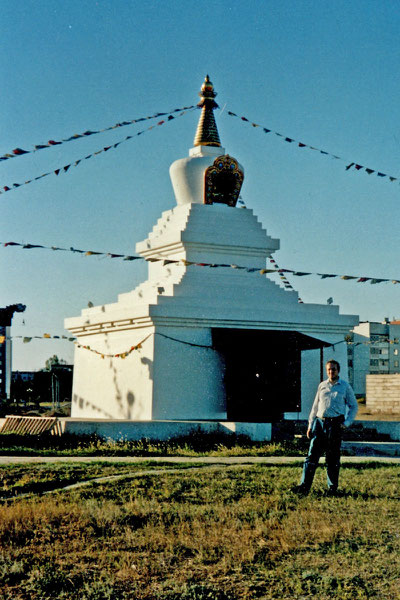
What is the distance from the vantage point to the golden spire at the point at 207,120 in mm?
21312

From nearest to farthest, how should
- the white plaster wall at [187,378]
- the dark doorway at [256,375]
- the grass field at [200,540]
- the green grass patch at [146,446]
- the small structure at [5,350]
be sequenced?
1. the grass field at [200,540]
2. the green grass patch at [146,446]
3. the small structure at [5,350]
4. the white plaster wall at [187,378]
5. the dark doorway at [256,375]

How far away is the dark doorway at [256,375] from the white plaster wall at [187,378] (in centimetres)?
22

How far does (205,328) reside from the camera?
60.3ft

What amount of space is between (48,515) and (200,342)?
1038cm

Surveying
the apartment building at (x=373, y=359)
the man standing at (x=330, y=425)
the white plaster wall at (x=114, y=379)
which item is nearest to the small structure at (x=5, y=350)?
the white plaster wall at (x=114, y=379)

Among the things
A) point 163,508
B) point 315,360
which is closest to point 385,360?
point 315,360

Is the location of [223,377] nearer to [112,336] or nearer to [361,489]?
[112,336]

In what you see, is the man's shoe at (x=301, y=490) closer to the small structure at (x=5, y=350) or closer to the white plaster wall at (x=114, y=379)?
the small structure at (x=5, y=350)

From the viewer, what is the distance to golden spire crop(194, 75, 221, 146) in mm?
21312

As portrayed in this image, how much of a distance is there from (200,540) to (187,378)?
11.0 meters

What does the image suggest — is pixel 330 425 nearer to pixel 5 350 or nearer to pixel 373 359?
pixel 5 350

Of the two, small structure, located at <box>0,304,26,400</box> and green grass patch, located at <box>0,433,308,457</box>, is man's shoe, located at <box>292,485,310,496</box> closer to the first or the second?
green grass patch, located at <box>0,433,308,457</box>

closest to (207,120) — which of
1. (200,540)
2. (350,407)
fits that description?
(350,407)

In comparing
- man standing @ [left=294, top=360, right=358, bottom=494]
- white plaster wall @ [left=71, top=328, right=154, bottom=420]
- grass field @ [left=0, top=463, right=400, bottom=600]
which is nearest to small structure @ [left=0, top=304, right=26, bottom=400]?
white plaster wall @ [left=71, top=328, right=154, bottom=420]
